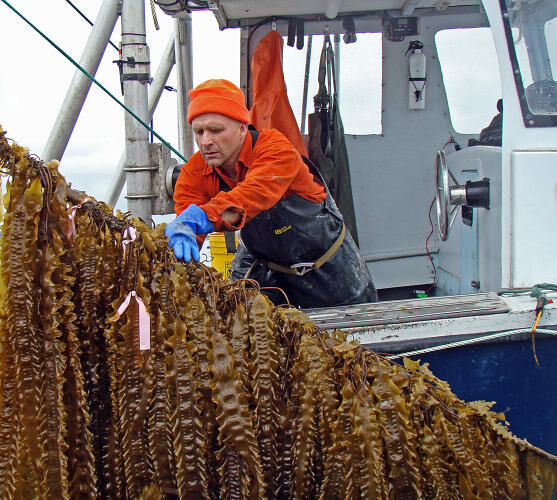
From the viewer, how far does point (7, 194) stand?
4.64 ft

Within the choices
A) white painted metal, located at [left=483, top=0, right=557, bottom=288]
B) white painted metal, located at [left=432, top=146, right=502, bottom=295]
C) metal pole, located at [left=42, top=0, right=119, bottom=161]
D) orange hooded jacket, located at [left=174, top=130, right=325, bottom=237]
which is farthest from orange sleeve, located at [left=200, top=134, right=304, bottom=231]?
metal pole, located at [left=42, top=0, right=119, bottom=161]

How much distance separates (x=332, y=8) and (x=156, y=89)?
5.50 feet

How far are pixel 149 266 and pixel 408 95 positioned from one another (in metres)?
4.24

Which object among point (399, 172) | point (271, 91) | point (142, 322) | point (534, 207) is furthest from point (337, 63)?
point (142, 322)

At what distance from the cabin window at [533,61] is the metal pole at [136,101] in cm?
224

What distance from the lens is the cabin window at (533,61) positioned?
2.66m

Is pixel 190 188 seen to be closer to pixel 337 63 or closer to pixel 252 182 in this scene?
pixel 252 182

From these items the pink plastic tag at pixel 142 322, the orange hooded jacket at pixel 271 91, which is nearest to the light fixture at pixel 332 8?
the orange hooded jacket at pixel 271 91

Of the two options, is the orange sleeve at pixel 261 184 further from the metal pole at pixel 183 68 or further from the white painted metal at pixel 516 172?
the metal pole at pixel 183 68

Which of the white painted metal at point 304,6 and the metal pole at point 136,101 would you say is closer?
the metal pole at point 136,101

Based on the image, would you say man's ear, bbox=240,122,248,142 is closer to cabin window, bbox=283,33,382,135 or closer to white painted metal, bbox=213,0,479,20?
white painted metal, bbox=213,0,479,20

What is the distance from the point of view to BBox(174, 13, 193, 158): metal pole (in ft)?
13.5

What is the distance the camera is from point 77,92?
358cm

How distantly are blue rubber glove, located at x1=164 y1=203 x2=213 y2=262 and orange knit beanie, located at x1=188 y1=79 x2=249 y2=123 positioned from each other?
2.52 feet
